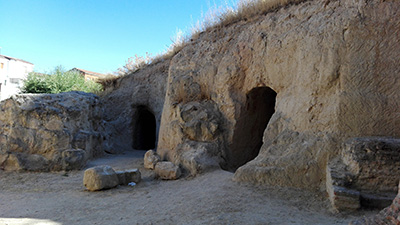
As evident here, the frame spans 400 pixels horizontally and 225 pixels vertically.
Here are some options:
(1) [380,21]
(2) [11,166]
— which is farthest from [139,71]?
(1) [380,21]

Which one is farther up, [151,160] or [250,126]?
[250,126]

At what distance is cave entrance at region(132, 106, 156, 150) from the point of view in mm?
11867

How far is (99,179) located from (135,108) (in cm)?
670

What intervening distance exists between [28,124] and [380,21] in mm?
7635

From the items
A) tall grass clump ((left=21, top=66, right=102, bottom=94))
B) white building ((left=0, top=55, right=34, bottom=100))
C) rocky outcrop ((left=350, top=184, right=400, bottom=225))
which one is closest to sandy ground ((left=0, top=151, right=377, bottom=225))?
rocky outcrop ((left=350, top=184, right=400, bottom=225))

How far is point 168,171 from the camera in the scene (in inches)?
245

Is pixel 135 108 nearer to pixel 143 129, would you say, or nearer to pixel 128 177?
pixel 143 129

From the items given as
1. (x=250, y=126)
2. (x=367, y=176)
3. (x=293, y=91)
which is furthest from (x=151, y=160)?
(x=367, y=176)

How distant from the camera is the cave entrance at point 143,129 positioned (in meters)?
11.9

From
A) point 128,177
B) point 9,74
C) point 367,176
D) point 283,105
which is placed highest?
point 9,74

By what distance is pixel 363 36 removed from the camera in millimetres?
4652

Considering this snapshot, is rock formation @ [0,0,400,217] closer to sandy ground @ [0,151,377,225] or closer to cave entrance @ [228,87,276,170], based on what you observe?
cave entrance @ [228,87,276,170]

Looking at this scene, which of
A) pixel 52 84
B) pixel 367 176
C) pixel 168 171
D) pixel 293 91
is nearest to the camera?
pixel 367 176

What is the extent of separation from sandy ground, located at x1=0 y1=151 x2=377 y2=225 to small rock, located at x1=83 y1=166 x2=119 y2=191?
4.5 inches
